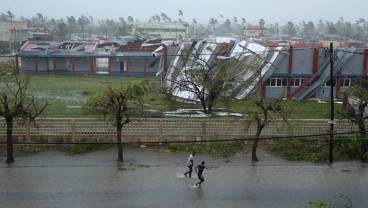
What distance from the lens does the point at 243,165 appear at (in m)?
15.1

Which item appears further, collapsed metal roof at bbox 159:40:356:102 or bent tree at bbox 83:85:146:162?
collapsed metal roof at bbox 159:40:356:102

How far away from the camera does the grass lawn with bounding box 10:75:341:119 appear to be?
72.3 feet

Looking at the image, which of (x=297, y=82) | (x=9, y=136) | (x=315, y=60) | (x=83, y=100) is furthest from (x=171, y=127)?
(x=315, y=60)

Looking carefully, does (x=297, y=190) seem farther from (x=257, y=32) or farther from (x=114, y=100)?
(x=257, y=32)

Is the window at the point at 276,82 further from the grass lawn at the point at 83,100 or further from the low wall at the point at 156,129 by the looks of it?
the low wall at the point at 156,129

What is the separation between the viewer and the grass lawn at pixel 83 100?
22.0 m

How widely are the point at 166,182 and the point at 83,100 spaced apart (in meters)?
14.8

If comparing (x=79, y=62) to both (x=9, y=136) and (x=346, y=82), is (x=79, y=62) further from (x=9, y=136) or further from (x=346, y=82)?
(x=9, y=136)

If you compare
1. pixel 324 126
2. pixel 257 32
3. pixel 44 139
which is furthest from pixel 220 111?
pixel 257 32

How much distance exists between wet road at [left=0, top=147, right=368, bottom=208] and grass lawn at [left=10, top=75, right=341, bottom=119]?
3.81 m

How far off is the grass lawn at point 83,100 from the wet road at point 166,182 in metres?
3.81

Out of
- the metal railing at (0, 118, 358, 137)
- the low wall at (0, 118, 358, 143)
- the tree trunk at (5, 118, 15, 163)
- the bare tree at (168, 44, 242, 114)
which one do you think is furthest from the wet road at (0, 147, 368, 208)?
the bare tree at (168, 44, 242, 114)

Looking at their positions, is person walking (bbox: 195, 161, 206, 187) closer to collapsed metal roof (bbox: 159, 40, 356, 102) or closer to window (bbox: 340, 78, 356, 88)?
collapsed metal roof (bbox: 159, 40, 356, 102)

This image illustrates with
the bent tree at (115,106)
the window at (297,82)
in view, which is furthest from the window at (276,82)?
the bent tree at (115,106)
